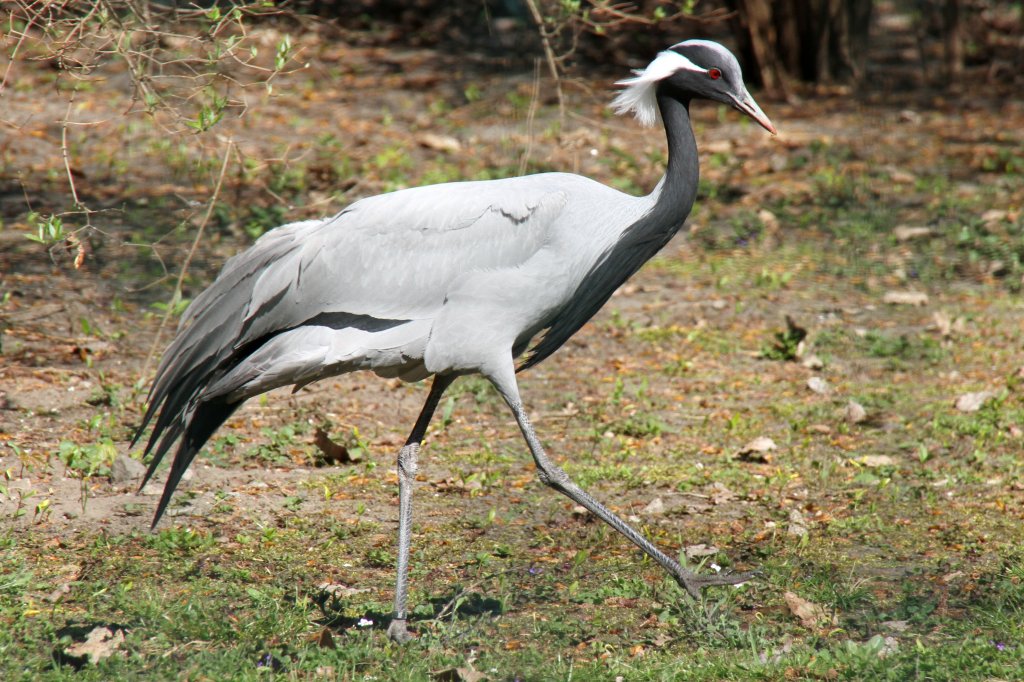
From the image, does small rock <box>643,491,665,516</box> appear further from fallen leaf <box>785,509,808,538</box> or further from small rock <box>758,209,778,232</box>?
small rock <box>758,209,778,232</box>

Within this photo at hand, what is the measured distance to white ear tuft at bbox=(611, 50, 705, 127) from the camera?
4309 millimetres

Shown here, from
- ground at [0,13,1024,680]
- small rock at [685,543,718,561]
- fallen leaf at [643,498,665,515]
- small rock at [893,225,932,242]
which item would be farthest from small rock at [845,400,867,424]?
small rock at [893,225,932,242]

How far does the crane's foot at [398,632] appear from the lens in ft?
12.4

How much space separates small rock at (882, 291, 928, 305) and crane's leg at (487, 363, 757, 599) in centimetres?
351

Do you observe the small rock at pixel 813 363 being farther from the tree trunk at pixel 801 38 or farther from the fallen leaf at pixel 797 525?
the tree trunk at pixel 801 38

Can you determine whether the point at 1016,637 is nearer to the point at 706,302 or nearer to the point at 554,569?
the point at 554,569

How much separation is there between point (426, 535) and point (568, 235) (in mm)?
1330

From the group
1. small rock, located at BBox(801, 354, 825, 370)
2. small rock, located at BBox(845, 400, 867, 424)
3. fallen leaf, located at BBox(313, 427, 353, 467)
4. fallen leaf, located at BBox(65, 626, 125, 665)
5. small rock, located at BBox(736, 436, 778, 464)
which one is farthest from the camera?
small rock, located at BBox(801, 354, 825, 370)

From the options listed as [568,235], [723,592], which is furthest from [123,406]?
[723,592]

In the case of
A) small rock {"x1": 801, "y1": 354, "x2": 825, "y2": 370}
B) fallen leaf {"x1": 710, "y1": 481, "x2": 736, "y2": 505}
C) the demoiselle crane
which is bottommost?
small rock {"x1": 801, "y1": 354, "x2": 825, "y2": 370}

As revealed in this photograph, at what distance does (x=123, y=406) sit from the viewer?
17.9 feet

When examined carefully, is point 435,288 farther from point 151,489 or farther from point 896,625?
point 896,625

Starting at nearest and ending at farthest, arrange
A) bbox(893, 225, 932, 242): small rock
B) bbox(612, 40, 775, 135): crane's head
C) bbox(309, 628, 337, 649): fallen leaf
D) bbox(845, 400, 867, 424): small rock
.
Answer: bbox(309, 628, 337, 649): fallen leaf < bbox(612, 40, 775, 135): crane's head < bbox(845, 400, 867, 424): small rock < bbox(893, 225, 932, 242): small rock

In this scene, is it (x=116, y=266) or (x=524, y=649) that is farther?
(x=116, y=266)
